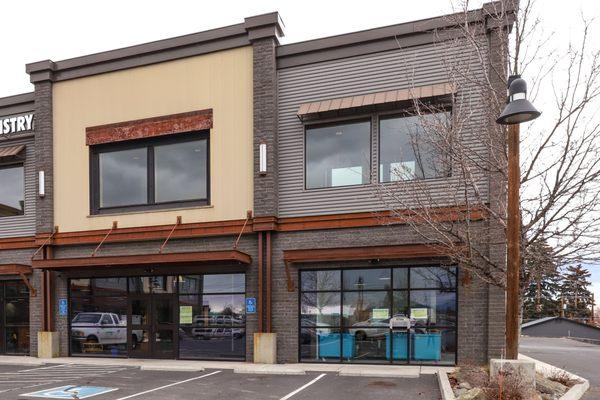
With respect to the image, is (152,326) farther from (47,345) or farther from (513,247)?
(513,247)

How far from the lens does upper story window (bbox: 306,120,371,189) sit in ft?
45.9

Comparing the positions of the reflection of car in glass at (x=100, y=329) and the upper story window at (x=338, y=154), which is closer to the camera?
the upper story window at (x=338, y=154)

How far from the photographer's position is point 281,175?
14430mm

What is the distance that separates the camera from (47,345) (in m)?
16.1

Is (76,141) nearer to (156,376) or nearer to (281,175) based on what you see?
(281,175)

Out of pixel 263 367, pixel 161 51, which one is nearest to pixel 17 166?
pixel 161 51

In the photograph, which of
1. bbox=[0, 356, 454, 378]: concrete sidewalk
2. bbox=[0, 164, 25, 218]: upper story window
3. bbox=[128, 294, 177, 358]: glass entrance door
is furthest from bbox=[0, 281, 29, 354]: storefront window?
bbox=[128, 294, 177, 358]: glass entrance door

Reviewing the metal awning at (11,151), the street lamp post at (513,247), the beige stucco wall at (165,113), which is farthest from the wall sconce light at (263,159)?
the metal awning at (11,151)

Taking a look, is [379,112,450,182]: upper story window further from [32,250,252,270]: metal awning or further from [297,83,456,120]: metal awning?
[32,250,252,270]: metal awning

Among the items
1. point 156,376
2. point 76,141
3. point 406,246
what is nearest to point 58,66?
point 76,141

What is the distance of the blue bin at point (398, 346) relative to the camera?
43.0ft

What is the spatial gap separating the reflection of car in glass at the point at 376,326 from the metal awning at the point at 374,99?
6.18 m

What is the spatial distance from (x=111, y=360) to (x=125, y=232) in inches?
166

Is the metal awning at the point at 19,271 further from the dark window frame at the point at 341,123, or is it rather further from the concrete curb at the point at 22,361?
the dark window frame at the point at 341,123
